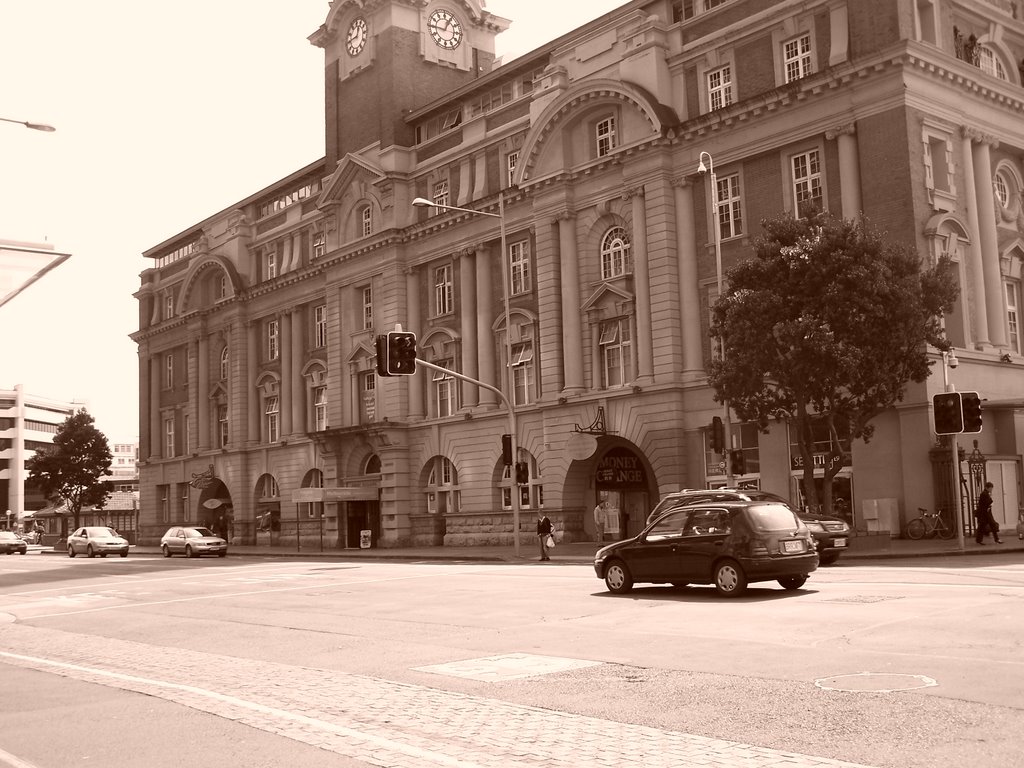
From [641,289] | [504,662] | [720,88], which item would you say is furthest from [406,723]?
[720,88]

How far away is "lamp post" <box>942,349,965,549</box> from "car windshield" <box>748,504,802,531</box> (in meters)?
9.70

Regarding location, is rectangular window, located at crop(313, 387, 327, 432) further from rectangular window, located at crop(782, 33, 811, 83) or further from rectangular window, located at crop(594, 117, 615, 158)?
rectangular window, located at crop(782, 33, 811, 83)

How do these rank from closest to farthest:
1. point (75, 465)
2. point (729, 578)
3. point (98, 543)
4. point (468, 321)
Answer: point (729, 578) < point (468, 321) < point (98, 543) < point (75, 465)

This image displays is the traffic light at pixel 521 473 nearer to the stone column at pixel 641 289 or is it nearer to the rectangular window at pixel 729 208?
the stone column at pixel 641 289

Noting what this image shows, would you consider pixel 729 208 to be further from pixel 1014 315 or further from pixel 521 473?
pixel 521 473

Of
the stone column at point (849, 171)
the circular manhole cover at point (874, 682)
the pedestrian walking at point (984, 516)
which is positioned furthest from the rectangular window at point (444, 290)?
the circular manhole cover at point (874, 682)

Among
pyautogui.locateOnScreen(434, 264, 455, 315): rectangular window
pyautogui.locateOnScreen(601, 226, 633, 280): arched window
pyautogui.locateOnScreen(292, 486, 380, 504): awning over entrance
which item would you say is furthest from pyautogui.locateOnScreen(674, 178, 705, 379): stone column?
pyautogui.locateOnScreen(292, 486, 380, 504): awning over entrance

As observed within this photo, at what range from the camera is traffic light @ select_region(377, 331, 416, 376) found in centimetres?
2809

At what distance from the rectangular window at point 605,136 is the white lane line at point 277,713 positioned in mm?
Result: 31960

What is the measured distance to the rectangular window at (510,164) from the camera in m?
46.5

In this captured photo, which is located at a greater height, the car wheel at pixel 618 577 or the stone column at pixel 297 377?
the stone column at pixel 297 377

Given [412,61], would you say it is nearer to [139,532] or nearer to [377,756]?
[139,532]

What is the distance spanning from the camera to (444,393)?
49.8 m

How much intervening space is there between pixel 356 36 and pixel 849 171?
31300 millimetres
